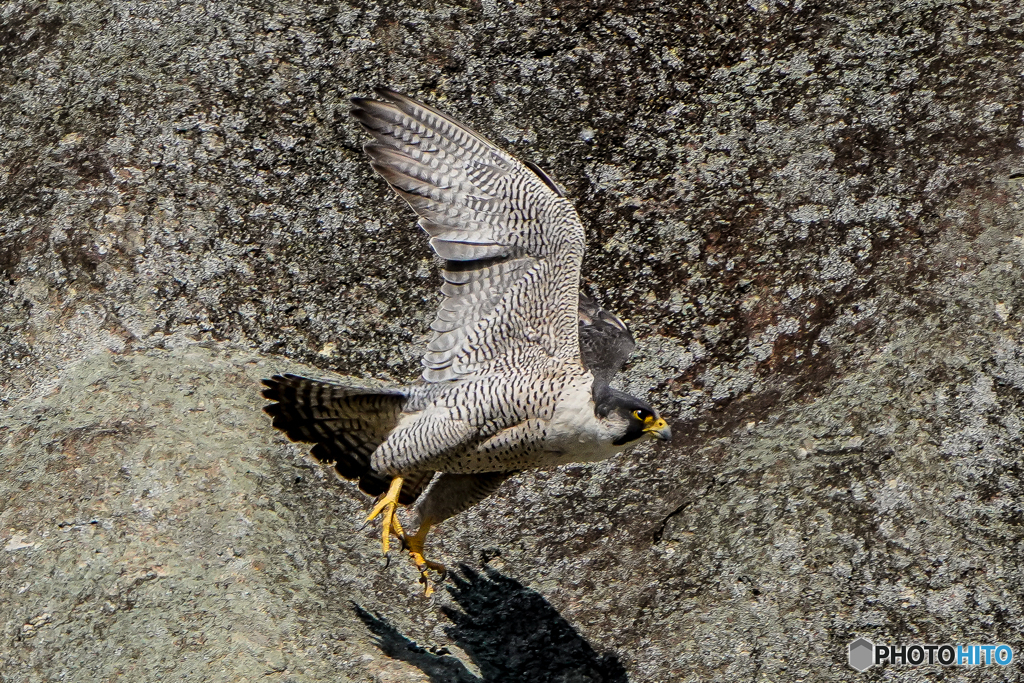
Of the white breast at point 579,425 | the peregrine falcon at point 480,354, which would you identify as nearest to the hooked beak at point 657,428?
the peregrine falcon at point 480,354

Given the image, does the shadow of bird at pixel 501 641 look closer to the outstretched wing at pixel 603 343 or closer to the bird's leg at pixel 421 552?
the bird's leg at pixel 421 552

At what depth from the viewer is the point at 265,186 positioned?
19.6ft

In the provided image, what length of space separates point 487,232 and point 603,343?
0.81 metres

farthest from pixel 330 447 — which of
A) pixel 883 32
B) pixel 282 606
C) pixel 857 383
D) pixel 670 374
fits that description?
pixel 883 32

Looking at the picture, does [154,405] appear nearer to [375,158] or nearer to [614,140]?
[375,158]

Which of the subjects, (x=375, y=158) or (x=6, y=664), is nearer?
(x=6, y=664)

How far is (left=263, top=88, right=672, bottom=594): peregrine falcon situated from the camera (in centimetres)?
425

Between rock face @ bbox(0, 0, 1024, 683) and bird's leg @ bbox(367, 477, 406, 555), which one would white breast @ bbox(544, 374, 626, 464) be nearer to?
rock face @ bbox(0, 0, 1024, 683)

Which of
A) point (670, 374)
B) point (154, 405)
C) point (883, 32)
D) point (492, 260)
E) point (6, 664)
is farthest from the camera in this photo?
point (883, 32)

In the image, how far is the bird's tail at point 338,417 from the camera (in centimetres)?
441

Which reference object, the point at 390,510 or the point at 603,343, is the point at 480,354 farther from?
the point at 390,510

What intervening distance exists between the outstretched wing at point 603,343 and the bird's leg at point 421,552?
3.74 feet

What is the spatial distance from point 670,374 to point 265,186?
2.80 metres


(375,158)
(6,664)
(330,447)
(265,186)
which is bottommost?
(6,664)
